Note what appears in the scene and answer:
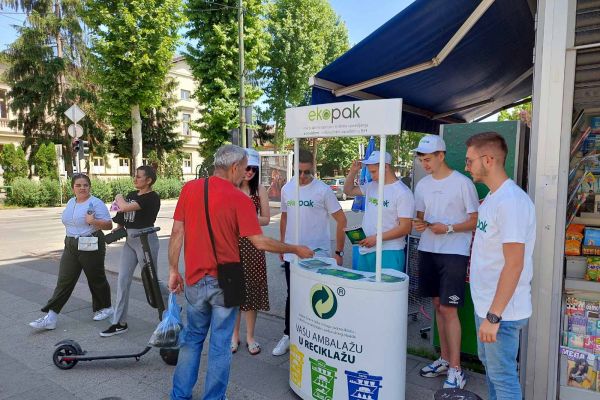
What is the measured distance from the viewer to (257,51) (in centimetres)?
1808

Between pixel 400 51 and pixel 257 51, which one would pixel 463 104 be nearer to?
pixel 400 51

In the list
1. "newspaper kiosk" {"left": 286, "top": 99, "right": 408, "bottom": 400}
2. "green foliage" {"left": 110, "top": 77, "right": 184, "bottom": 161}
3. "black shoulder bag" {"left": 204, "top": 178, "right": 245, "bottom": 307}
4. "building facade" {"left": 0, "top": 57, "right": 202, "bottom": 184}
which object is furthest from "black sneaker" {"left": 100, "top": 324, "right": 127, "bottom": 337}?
"green foliage" {"left": 110, "top": 77, "right": 184, "bottom": 161}

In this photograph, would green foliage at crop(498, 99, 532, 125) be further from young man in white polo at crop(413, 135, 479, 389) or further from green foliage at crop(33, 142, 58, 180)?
green foliage at crop(33, 142, 58, 180)

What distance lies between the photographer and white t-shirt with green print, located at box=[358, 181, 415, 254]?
3.17m

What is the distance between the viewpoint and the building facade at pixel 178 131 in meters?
30.6

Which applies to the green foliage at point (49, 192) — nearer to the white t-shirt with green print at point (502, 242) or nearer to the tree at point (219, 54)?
the tree at point (219, 54)

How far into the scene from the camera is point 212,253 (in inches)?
104

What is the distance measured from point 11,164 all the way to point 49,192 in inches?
163

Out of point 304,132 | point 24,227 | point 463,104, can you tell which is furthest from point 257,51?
point 304,132

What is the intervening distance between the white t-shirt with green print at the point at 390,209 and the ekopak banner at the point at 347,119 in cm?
85

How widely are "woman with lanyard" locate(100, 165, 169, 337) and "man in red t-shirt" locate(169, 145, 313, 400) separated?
1599mm

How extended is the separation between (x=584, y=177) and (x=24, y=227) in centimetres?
1541

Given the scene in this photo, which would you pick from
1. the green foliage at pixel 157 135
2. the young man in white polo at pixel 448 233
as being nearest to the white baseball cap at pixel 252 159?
the young man in white polo at pixel 448 233

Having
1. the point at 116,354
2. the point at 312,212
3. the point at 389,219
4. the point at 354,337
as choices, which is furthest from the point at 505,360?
the point at 116,354
